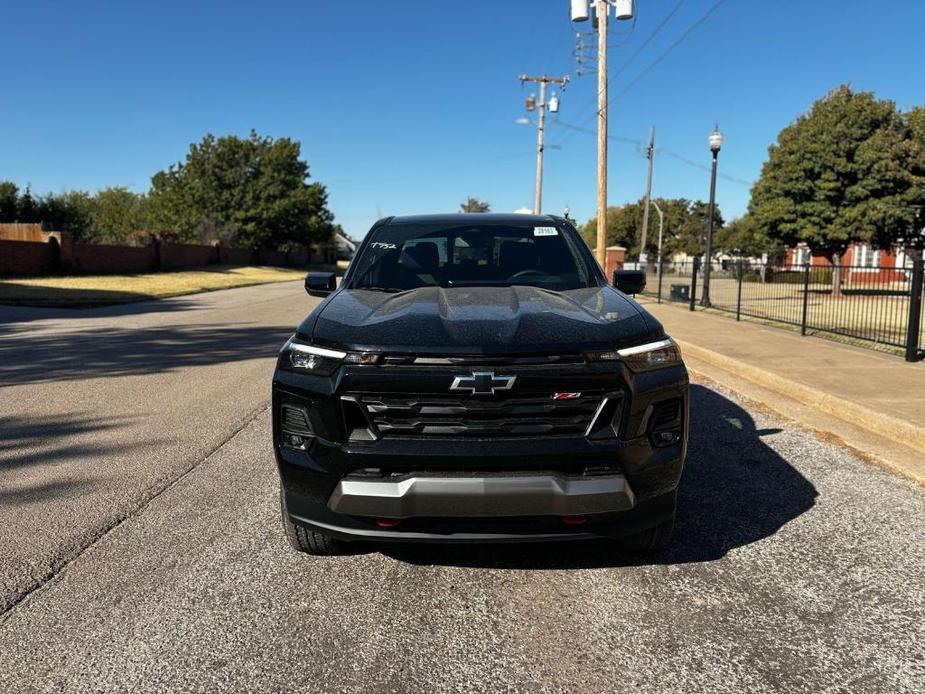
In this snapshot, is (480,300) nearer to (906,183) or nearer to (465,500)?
(465,500)

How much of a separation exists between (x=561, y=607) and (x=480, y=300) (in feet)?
5.04

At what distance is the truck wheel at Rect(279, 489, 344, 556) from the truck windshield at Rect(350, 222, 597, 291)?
5.01 feet

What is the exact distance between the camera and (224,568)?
346cm

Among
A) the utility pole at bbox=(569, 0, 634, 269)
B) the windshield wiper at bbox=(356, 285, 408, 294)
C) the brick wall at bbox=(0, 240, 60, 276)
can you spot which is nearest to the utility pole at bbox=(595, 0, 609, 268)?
the utility pole at bbox=(569, 0, 634, 269)

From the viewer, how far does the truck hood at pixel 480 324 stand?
3.00 meters

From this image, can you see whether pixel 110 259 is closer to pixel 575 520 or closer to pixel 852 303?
pixel 852 303

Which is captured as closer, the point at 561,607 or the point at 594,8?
the point at 561,607

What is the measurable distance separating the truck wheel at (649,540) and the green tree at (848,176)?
82.0 ft

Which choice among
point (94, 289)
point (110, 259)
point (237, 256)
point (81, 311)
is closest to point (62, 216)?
point (237, 256)

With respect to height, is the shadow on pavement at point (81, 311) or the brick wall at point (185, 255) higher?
the brick wall at point (185, 255)

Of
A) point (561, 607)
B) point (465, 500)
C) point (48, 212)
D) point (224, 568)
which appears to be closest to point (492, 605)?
point (561, 607)

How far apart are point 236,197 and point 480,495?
58.4 m

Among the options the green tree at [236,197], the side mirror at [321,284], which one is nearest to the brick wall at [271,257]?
the green tree at [236,197]

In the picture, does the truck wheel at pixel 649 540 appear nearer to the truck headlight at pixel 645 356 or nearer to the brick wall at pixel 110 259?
the truck headlight at pixel 645 356
